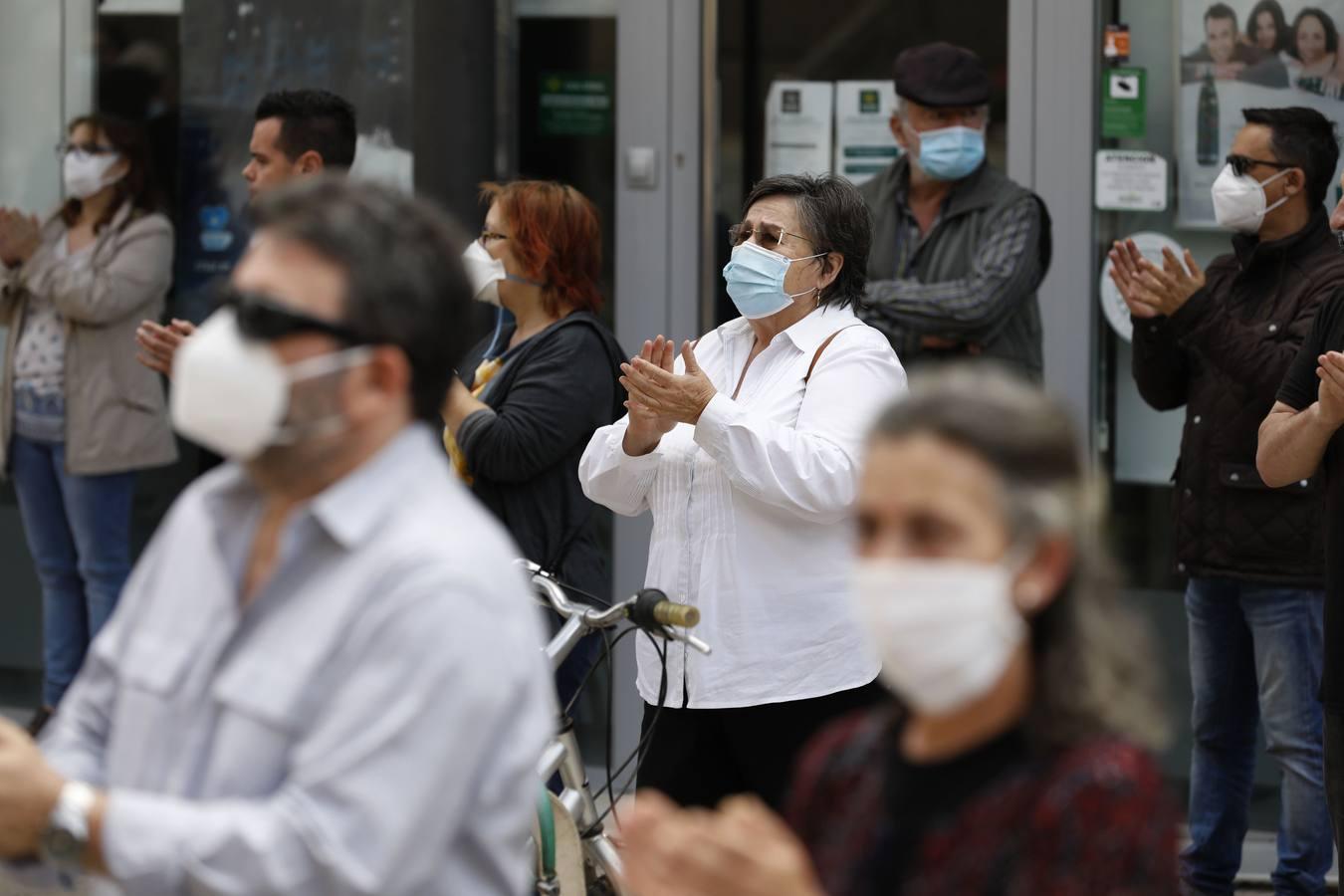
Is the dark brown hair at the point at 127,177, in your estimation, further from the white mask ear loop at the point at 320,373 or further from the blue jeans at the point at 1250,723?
the white mask ear loop at the point at 320,373

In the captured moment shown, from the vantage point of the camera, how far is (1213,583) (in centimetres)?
553

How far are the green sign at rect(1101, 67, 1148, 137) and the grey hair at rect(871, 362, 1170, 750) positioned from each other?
14.9 ft

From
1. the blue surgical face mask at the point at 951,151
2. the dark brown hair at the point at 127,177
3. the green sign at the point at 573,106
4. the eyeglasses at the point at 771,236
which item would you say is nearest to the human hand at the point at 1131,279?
the blue surgical face mask at the point at 951,151

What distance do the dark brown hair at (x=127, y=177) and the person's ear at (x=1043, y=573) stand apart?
5.68 meters

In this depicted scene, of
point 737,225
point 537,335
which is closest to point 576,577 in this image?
point 537,335

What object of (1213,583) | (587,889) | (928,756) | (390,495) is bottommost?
(587,889)

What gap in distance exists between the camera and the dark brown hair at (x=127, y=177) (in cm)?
718

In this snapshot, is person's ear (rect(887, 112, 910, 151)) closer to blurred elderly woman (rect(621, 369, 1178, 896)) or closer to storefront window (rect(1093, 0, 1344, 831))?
storefront window (rect(1093, 0, 1344, 831))

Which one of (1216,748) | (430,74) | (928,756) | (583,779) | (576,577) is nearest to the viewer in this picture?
(928,756)

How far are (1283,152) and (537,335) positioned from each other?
7.02 feet

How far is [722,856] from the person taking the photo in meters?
2.09

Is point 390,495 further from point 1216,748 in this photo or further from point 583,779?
point 1216,748

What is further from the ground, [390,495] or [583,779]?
[390,495]

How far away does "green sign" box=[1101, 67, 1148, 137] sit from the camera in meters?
6.44
